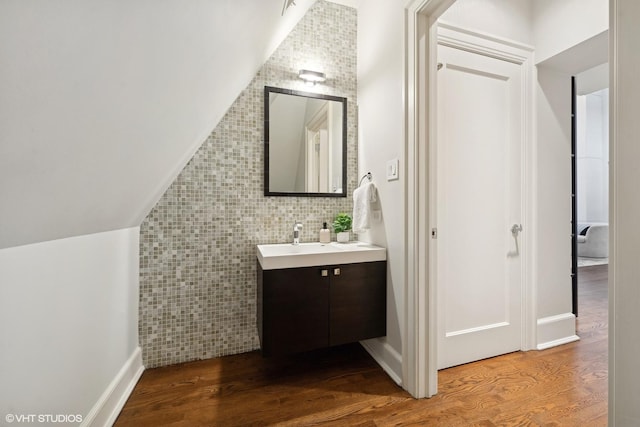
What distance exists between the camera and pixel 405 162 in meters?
1.58

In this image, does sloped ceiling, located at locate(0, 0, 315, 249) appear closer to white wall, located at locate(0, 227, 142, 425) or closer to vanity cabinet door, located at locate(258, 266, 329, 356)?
white wall, located at locate(0, 227, 142, 425)

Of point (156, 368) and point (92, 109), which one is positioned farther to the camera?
point (156, 368)

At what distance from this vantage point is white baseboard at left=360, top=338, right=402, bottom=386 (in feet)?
5.40

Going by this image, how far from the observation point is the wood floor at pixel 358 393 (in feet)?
4.45

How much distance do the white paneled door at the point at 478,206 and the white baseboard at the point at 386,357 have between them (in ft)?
1.10

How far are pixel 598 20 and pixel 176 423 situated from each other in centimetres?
327

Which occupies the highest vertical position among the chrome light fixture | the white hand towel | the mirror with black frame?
the chrome light fixture

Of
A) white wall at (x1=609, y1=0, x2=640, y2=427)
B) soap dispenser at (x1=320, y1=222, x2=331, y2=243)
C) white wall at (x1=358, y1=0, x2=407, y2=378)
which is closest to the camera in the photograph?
white wall at (x1=609, y1=0, x2=640, y2=427)

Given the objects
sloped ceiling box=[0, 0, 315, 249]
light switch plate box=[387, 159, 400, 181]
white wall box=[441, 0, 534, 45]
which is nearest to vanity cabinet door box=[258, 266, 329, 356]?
light switch plate box=[387, 159, 400, 181]

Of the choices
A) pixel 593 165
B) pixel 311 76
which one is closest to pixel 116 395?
pixel 311 76

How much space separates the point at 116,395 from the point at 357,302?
1337mm

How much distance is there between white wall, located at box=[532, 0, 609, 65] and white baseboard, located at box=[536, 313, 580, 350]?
1.92 meters

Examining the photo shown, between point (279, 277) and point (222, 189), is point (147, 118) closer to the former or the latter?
point (279, 277)

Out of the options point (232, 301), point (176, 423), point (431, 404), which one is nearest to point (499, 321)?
point (431, 404)
